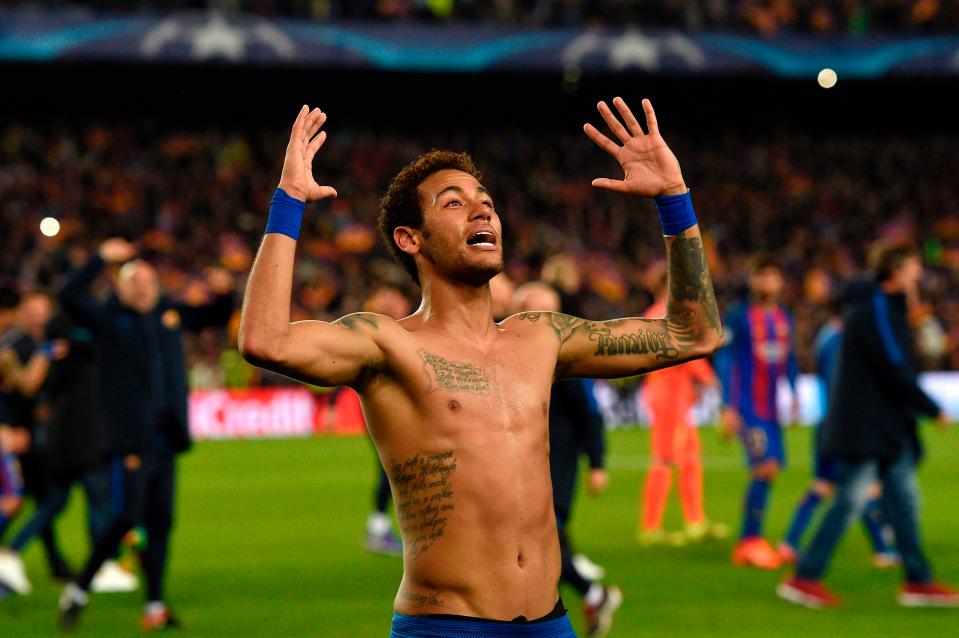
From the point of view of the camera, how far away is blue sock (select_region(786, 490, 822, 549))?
32.3 ft

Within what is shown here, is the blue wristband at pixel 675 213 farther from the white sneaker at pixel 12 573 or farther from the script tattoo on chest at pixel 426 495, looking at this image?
the white sneaker at pixel 12 573

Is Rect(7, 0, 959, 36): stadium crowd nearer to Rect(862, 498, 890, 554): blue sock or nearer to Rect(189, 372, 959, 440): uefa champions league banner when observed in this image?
Rect(189, 372, 959, 440): uefa champions league banner

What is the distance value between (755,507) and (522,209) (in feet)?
77.9

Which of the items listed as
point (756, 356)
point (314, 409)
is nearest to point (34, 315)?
point (756, 356)

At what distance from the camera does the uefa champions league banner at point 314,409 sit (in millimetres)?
23547

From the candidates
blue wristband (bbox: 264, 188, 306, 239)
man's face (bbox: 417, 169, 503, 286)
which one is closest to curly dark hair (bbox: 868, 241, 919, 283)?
man's face (bbox: 417, 169, 503, 286)

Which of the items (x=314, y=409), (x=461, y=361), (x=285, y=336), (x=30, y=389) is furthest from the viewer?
(x=314, y=409)

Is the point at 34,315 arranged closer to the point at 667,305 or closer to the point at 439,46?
the point at 667,305

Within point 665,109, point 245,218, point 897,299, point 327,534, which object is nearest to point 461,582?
point 897,299

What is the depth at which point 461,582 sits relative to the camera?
3.64m

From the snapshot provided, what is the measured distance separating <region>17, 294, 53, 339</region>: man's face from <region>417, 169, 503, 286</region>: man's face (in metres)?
7.43

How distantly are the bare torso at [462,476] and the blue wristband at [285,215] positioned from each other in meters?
0.37

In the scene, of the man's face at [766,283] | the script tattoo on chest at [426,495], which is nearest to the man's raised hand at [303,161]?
the script tattoo on chest at [426,495]

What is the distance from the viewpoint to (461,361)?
12.6 ft
